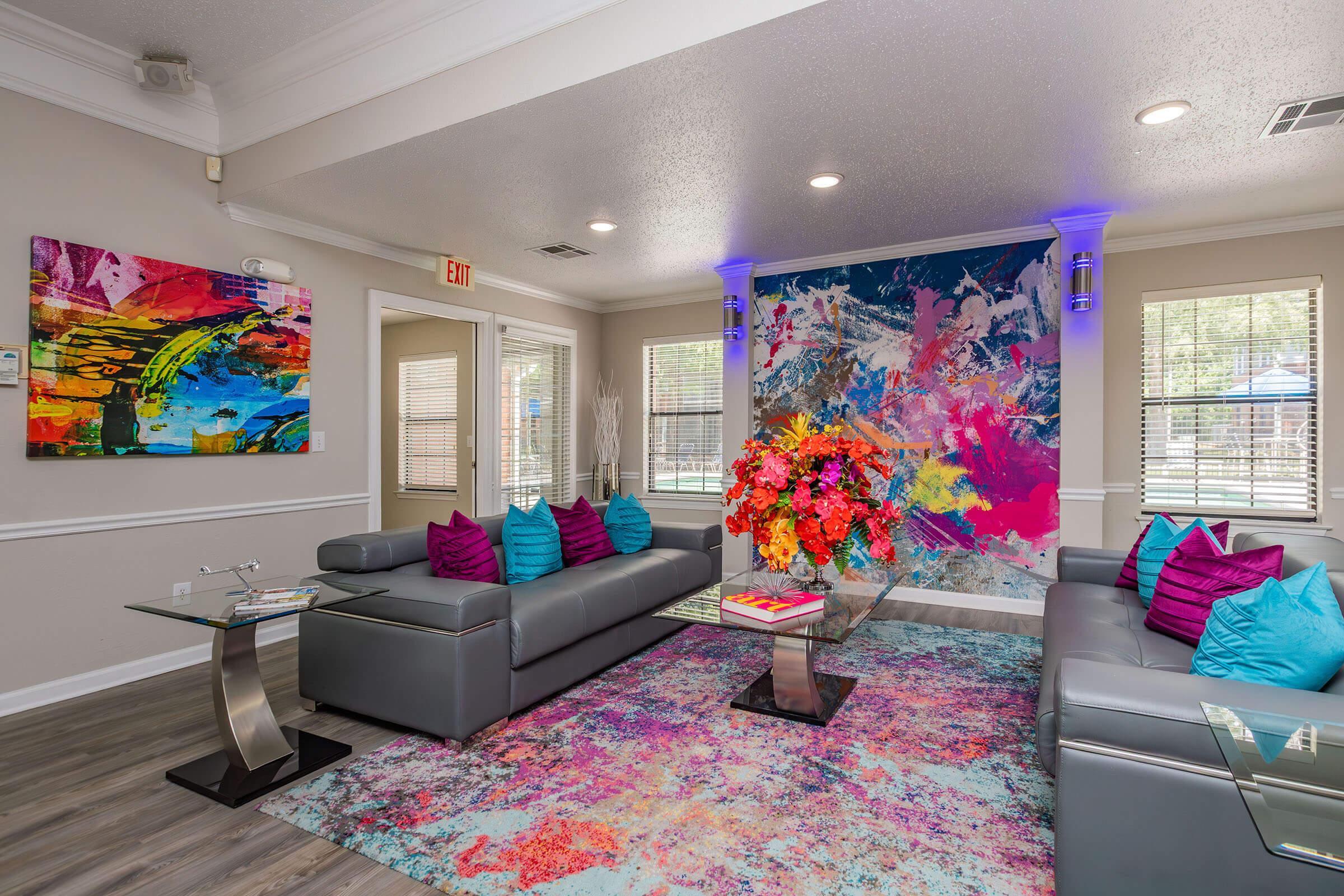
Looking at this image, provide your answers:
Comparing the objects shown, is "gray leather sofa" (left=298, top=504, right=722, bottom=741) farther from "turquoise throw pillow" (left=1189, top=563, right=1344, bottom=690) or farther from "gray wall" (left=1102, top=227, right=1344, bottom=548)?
"gray wall" (left=1102, top=227, right=1344, bottom=548)

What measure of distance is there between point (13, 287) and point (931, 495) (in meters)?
5.25

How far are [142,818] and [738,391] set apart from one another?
4325 millimetres

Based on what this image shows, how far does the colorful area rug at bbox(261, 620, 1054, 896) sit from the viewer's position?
1.84 metres

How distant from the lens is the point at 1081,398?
430 cm

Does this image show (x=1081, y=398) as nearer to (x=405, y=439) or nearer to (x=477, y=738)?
(x=477, y=738)

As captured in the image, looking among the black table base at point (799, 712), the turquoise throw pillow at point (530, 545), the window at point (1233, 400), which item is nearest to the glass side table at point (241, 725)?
the turquoise throw pillow at point (530, 545)

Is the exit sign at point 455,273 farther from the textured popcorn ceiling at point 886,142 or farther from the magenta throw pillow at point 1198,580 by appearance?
the magenta throw pillow at point 1198,580

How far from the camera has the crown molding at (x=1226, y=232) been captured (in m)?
4.13

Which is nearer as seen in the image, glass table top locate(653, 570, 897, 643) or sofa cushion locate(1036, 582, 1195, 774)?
sofa cushion locate(1036, 582, 1195, 774)

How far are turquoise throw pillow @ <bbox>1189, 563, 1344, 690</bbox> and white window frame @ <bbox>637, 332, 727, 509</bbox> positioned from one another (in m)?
4.62

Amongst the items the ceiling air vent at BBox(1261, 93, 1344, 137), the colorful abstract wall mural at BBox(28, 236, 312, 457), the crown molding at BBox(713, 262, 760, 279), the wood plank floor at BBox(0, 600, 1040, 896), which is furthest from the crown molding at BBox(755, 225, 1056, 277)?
the wood plank floor at BBox(0, 600, 1040, 896)

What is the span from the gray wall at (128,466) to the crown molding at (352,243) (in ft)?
0.17

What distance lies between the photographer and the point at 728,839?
1990mm

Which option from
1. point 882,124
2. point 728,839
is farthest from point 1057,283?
point 728,839
